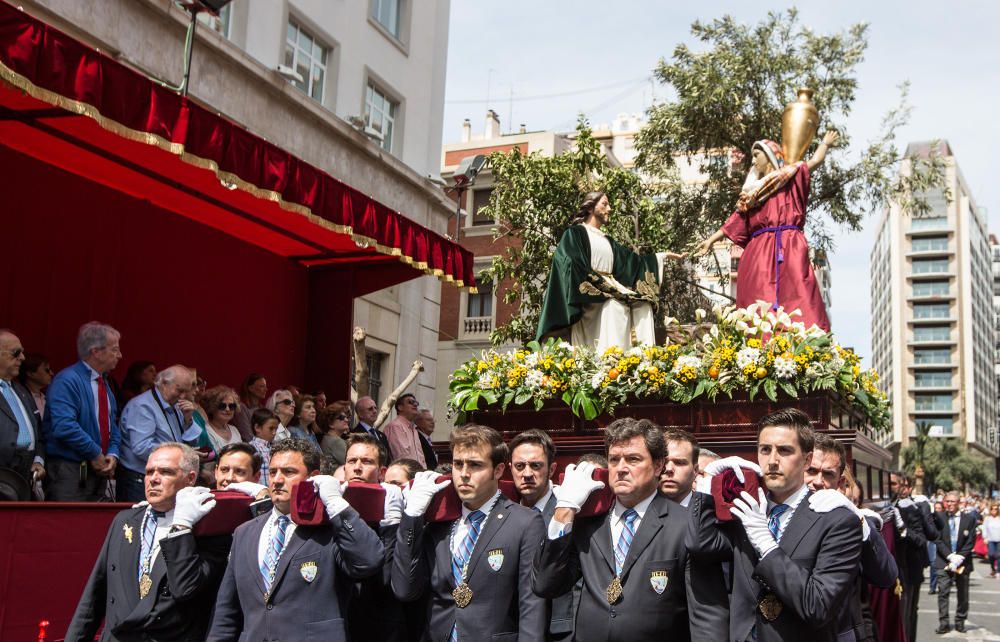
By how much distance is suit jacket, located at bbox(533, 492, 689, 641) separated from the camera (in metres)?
4.02

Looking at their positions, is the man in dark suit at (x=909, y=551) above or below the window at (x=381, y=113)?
below

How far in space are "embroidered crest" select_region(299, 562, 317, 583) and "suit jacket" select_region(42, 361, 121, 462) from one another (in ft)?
8.81

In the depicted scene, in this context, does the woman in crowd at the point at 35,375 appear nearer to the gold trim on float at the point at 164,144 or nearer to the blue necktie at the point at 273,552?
the gold trim on float at the point at 164,144

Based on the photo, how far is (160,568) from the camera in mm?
4504

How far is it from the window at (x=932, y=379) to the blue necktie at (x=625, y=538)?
10529cm

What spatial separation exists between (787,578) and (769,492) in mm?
487

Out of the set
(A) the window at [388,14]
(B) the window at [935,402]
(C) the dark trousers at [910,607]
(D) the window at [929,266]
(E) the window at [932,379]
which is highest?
(D) the window at [929,266]

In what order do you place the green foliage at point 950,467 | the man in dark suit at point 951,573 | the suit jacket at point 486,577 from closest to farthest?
the suit jacket at point 486,577, the man in dark suit at point 951,573, the green foliage at point 950,467

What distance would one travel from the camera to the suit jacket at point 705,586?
3.95 meters

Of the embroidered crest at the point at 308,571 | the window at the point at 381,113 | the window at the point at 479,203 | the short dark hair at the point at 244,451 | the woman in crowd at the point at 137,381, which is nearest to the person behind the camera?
the embroidered crest at the point at 308,571

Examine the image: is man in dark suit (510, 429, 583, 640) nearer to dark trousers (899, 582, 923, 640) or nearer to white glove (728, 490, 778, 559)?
white glove (728, 490, 778, 559)

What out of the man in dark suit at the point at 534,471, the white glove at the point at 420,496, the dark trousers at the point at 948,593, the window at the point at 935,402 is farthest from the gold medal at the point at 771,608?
the window at the point at 935,402

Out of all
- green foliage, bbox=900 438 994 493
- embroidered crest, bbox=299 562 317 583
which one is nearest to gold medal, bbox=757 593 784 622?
embroidered crest, bbox=299 562 317 583

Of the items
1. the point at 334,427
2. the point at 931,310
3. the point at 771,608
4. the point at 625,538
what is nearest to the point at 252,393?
the point at 334,427
